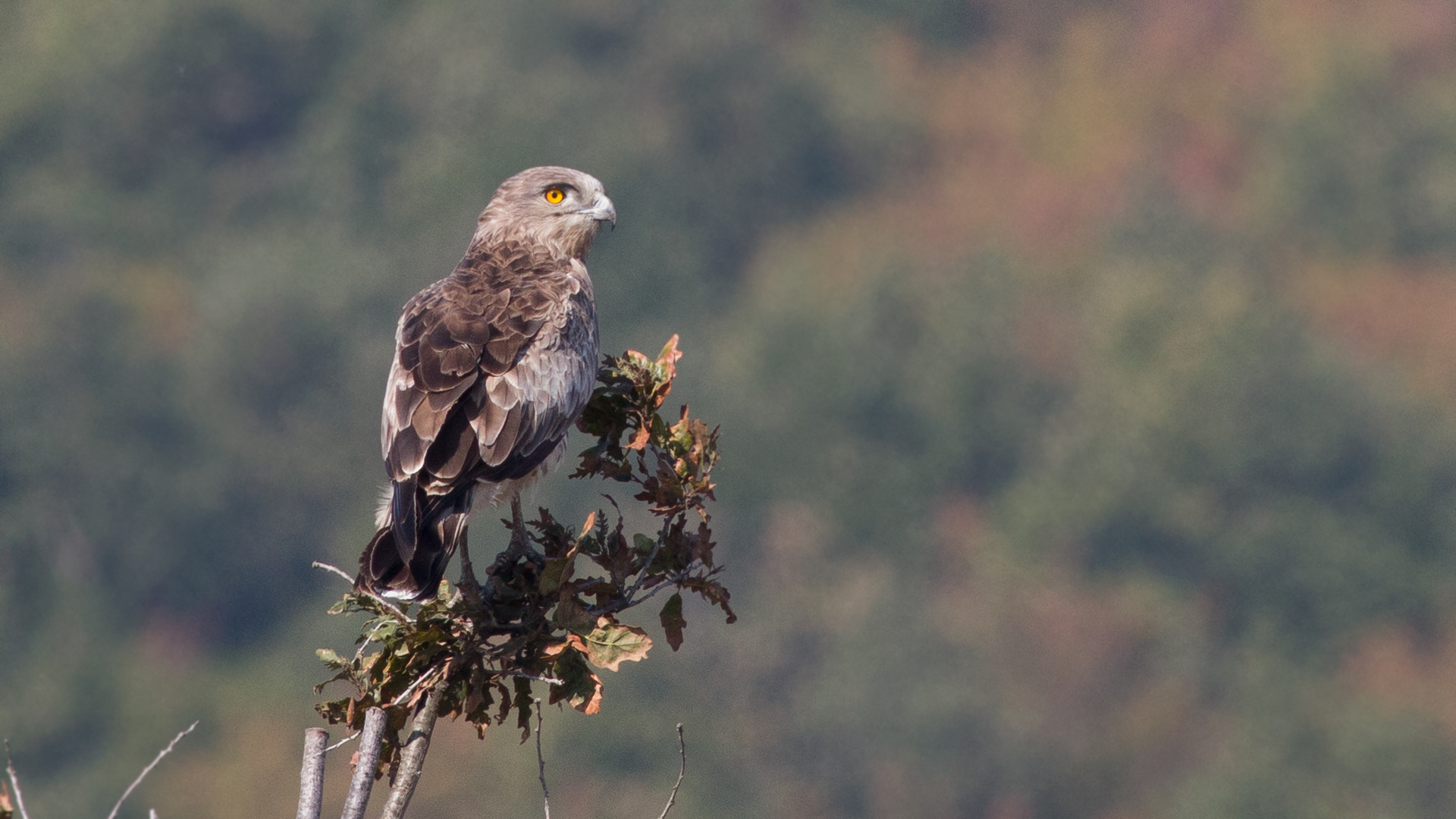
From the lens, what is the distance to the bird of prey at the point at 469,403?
6.31m

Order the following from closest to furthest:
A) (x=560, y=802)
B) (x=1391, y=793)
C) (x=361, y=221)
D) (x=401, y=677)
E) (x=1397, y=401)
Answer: (x=401, y=677) → (x=560, y=802) → (x=1391, y=793) → (x=1397, y=401) → (x=361, y=221)

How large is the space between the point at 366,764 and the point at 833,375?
64106 millimetres

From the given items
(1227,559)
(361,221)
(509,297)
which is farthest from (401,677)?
(361,221)

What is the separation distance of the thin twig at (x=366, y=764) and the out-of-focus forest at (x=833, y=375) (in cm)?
4082

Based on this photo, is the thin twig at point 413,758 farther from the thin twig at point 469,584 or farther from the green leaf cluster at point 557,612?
the thin twig at point 469,584

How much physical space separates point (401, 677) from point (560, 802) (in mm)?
41788

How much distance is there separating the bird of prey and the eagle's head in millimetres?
561

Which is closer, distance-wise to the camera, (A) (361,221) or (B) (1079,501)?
(B) (1079,501)

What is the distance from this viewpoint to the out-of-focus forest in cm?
5575

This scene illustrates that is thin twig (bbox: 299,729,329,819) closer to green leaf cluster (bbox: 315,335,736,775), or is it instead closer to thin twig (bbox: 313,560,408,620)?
green leaf cluster (bbox: 315,335,736,775)

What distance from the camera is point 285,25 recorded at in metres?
80.8

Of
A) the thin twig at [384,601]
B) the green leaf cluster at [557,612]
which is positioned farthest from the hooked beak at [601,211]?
the thin twig at [384,601]

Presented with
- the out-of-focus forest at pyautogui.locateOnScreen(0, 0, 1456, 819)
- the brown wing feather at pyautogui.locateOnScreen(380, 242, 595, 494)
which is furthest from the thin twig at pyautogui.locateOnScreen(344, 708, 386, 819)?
the out-of-focus forest at pyautogui.locateOnScreen(0, 0, 1456, 819)

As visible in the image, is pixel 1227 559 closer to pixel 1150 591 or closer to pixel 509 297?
pixel 1150 591
